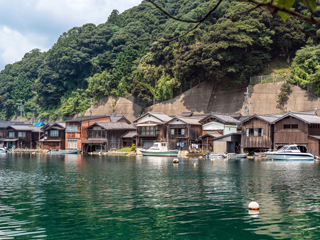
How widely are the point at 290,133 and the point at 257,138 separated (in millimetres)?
4897

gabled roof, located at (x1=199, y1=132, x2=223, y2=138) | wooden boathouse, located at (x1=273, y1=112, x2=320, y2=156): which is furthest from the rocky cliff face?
gabled roof, located at (x1=199, y1=132, x2=223, y2=138)

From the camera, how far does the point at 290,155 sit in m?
45.6

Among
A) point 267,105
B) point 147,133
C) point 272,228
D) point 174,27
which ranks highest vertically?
point 174,27

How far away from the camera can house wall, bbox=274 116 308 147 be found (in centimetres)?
4778

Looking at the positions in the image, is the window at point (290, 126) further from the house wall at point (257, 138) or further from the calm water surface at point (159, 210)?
the calm water surface at point (159, 210)

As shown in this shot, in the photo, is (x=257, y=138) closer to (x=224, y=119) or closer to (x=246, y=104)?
(x=224, y=119)

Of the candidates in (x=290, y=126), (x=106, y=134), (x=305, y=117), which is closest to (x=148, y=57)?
(x=106, y=134)

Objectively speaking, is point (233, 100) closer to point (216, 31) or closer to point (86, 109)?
point (216, 31)

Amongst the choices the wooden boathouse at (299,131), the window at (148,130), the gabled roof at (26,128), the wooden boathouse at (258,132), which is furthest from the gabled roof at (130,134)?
the wooden boathouse at (299,131)

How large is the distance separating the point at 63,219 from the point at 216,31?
5838cm

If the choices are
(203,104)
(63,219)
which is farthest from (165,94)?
(63,219)

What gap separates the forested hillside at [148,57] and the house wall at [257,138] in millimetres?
14657

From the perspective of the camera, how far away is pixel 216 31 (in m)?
65.8

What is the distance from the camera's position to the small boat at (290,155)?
4472 cm
